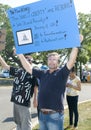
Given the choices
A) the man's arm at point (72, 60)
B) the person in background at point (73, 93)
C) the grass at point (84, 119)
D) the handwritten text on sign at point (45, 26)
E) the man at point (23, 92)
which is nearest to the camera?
the man's arm at point (72, 60)

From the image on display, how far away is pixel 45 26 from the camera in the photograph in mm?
6418

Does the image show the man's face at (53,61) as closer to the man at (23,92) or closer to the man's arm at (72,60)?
the man's arm at (72,60)

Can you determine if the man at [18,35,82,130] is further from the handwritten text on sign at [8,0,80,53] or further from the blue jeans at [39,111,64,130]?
the handwritten text on sign at [8,0,80,53]

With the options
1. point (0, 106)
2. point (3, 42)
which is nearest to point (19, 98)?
point (3, 42)

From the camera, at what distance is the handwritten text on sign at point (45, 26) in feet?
20.0

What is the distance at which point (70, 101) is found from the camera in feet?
34.8

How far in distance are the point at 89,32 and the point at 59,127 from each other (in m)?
52.2

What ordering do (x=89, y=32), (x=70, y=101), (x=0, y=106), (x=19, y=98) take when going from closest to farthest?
(x=19, y=98)
(x=70, y=101)
(x=0, y=106)
(x=89, y=32)

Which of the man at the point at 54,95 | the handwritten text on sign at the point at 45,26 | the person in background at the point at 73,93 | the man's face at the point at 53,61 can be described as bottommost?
the person in background at the point at 73,93

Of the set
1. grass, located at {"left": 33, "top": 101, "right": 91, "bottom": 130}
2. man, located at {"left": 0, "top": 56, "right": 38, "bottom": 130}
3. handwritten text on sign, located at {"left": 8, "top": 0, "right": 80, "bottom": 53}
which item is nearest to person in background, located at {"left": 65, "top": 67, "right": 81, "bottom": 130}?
grass, located at {"left": 33, "top": 101, "right": 91, "bottom": 130}

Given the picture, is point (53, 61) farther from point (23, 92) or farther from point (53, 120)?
point (23, 92)

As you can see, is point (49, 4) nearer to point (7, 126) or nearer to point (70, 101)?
point (70, 101)

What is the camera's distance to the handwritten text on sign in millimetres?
6098

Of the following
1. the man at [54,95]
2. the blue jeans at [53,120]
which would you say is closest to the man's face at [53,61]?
the man at [54,95]
